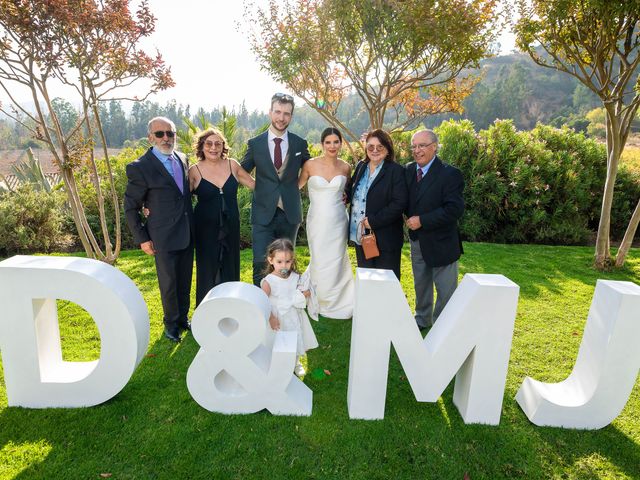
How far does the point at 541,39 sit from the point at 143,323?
764 cm

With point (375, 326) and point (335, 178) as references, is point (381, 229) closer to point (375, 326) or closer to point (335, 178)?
point (335, 178)

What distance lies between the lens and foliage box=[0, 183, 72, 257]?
26.1 feet

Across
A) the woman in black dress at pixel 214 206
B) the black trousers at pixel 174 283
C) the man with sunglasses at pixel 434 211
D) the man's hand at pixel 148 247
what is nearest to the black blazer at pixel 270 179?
the woman in black dress at pixel 214 206

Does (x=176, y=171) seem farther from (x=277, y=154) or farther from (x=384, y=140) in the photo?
(x=384, y=140)

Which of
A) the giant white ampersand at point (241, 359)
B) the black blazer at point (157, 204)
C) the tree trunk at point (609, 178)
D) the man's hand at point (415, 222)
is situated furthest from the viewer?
the tree trunk at point (609, 178)

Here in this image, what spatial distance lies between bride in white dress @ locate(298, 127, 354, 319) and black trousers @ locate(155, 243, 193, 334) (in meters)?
1.38

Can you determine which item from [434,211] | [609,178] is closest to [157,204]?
[434,211]

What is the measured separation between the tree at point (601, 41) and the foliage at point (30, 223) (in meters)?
9.92

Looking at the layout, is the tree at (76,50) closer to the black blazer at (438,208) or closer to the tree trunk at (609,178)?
the black blazer at (438,208)

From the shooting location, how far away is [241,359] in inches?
116

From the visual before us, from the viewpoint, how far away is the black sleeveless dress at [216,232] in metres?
4.27

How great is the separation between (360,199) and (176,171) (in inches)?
78.7

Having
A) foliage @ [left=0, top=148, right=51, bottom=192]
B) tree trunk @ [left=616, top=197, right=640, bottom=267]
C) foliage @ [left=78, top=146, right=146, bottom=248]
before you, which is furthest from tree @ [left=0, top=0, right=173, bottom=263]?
tree trunk @ [left=616, top=197, right=640, bottom=267]

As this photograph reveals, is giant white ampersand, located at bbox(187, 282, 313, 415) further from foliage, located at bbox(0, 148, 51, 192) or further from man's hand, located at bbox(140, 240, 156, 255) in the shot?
foliage, located at bbox(0, 148, 51, 192)
